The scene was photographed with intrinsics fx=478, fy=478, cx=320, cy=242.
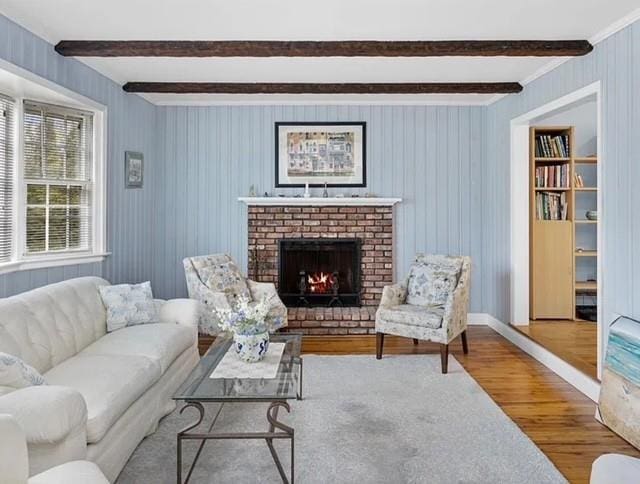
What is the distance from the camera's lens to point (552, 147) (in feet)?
17.7

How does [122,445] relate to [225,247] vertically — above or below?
below

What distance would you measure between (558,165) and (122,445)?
5.26 meters

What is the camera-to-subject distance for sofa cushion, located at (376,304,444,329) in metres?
4.17

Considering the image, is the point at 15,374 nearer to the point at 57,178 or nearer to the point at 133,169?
the point at 57,178

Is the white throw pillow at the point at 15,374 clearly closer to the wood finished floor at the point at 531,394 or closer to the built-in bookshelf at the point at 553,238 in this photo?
the wood finished floor at the point at 531,394

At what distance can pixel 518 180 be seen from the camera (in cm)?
507

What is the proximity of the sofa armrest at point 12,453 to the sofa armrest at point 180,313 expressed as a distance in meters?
2.30

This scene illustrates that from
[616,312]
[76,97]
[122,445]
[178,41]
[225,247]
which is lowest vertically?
[122,445]

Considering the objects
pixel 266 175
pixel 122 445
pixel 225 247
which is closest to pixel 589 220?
pixel 266 175

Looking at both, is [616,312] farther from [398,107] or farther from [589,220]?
[398,107]

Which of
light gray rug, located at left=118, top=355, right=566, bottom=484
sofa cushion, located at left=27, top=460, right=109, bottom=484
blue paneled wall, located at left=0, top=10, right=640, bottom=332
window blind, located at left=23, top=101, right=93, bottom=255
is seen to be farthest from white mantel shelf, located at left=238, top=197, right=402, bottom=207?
sofa cushion, located at left=27, top=460, right=109, bottom=484

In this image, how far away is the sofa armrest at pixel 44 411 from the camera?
1794mm

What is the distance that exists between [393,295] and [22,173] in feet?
10.8

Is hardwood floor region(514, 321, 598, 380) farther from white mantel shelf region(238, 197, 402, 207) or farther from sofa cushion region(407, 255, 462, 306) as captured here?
white mantel shelf region(238, 197, 402, 207)
